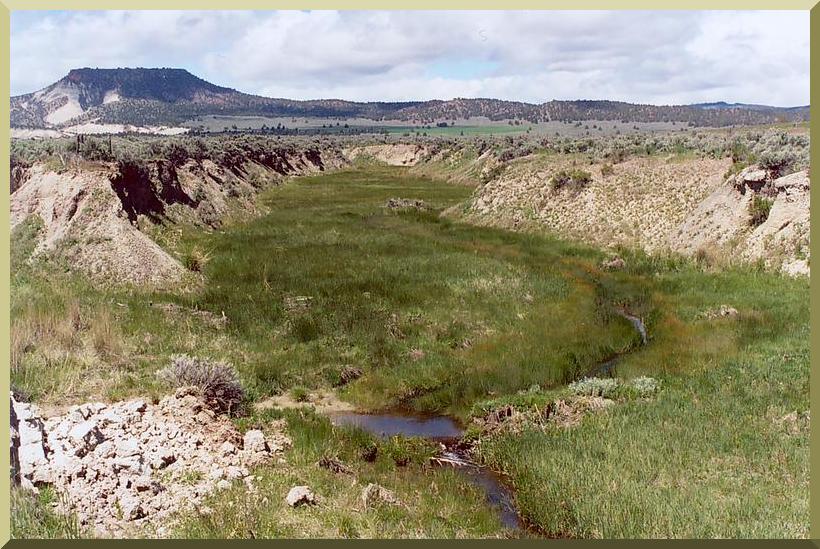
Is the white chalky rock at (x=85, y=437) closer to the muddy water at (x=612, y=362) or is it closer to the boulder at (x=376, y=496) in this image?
the boulder at (x=376, y=496)

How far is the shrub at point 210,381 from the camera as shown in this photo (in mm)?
14703

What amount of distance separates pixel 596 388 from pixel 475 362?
4.82m

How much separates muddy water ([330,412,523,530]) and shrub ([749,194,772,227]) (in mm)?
25353

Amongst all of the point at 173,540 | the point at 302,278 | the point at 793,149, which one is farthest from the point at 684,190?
the point at 173,540

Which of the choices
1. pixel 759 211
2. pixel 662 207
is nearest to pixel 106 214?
pixel 759 211

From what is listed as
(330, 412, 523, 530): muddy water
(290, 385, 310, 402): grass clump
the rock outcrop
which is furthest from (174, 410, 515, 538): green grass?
(290, 385, 310, 402): grass clump

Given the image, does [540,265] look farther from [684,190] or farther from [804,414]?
[804,414]

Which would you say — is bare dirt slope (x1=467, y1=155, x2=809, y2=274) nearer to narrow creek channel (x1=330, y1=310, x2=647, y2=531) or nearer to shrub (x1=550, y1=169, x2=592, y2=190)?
shrub (x1=550, y1=169, x2=592, y2=190)

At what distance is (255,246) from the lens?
120 ft

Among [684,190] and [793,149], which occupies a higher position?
[793,149]

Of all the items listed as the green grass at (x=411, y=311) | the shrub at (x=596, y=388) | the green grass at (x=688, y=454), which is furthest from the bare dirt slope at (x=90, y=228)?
the green grass at (x=688, y=454)

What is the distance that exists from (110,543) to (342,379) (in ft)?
35.6

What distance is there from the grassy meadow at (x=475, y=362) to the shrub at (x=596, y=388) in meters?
0.76

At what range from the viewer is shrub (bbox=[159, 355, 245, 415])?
48.2 feet
